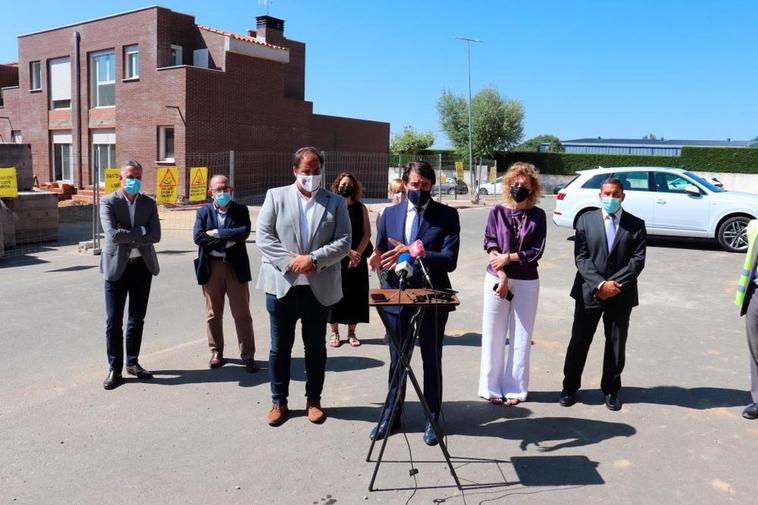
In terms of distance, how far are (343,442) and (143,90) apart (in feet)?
78.5

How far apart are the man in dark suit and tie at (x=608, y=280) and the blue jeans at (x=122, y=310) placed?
360 cm

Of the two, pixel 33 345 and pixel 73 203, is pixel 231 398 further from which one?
pixel 73 203

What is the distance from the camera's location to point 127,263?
5.45 m

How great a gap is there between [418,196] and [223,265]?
90.7 inches

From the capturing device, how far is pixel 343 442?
14.3 feet

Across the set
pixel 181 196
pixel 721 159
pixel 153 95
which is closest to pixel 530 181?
pixel 181 196

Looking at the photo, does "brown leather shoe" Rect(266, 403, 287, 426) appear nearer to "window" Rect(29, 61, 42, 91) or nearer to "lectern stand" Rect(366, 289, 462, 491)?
"lectern stand" Rect(366, 289, 462, 491)

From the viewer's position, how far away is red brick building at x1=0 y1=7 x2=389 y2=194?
24.8 m

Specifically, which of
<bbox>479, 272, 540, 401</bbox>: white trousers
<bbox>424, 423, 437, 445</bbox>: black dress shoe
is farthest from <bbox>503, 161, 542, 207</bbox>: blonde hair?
<bbox>424, 423, 437, 445</bbox>: black dress shoe

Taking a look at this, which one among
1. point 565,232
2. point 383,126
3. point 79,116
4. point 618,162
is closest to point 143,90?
point 79,116

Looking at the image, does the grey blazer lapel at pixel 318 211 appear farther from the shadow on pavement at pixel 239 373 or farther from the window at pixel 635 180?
the window at pixel 635 180

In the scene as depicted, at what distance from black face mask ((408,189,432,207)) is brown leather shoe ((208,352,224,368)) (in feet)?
8.61

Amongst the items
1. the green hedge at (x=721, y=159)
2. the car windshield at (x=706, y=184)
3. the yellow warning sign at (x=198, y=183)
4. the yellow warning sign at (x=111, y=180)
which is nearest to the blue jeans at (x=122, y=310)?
the yellow warning sign at (x=111, y=180)

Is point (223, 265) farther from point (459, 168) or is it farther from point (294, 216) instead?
point (459, 168)
